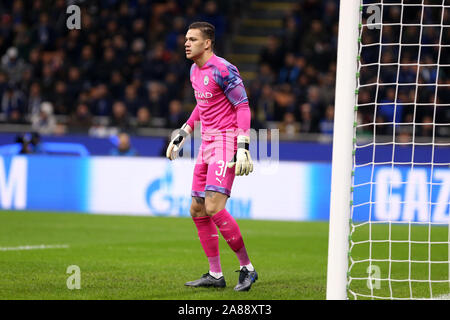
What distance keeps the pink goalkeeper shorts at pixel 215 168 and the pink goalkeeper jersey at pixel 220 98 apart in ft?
0.36

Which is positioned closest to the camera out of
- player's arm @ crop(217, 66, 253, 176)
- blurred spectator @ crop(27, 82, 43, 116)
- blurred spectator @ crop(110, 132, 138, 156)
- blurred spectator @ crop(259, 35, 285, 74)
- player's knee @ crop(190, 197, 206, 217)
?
player's arm @ crop(217, 66, 253, 176)

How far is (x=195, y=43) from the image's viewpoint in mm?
6785

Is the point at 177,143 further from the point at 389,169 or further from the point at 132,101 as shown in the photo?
the point at 132,101

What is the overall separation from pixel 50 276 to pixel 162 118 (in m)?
11.4

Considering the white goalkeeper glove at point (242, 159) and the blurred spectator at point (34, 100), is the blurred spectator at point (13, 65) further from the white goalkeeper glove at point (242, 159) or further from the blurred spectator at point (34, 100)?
the white goalkeeper glove at point (242, 159)

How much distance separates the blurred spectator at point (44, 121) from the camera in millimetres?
17734

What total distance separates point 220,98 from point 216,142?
36cm

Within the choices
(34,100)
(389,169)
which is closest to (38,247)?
(389,169)

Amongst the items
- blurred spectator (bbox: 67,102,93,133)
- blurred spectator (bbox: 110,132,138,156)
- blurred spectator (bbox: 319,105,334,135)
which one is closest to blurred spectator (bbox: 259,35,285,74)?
blurred spectator (bbox: 319,105,334,135)

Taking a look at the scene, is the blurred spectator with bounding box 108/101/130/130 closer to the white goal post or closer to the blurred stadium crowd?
the blurred stadium crowd

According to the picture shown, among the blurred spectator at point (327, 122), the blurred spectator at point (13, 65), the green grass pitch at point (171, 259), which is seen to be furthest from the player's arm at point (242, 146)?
the blurred spectator at point (13, 65)

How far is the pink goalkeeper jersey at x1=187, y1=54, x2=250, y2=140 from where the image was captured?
6.68 m

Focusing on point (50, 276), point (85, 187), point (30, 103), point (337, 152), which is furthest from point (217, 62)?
point (30, 103)

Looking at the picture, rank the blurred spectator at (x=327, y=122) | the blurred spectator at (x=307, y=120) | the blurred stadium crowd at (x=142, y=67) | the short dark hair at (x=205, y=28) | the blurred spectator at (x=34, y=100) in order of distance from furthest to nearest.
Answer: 1. the blurred spectator at (x=34, y=100)
2. the blurred stadium crowd at (x=142, y=67)
3. the blurred spectator at (x=307, y=120)
4. the blurred spectator at (x=327, y=122)
5. the short dark hair at (x=205, y=28)
